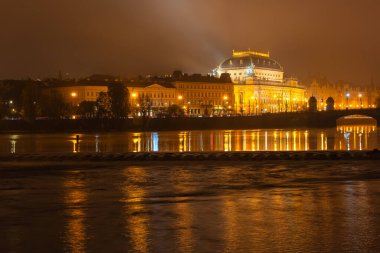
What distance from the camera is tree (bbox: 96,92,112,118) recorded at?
92438mm

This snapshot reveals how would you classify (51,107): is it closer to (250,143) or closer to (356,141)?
(250,143)

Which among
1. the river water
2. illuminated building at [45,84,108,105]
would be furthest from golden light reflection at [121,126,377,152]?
illuminated building at [45,84,108,105]

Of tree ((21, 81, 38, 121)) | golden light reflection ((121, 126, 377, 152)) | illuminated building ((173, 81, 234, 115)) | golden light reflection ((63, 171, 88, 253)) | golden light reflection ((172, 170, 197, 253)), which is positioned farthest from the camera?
illuminated building ((173, 81, 234, 115))

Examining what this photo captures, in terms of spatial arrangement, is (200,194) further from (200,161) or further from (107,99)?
(107,99)

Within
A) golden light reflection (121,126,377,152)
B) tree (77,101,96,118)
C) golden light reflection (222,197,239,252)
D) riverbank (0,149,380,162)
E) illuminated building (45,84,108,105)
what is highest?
illuminated building (45,84,108,105)

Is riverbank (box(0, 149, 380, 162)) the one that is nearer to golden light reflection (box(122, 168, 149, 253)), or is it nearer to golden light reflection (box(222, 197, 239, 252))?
golden light reflection (box(122, 168, 149, 253))

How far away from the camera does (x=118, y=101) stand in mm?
93062

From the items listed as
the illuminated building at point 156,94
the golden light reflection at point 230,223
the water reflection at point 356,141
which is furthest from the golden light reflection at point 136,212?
the illuminated building at point 156,94

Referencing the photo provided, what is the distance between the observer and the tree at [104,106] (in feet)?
303

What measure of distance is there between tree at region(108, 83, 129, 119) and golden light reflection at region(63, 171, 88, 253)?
69363 millimetres

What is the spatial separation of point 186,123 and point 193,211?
8022 cm

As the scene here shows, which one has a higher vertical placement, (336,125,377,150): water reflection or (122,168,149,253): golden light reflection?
(336,125,377,150): water reflection

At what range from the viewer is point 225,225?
533 inches

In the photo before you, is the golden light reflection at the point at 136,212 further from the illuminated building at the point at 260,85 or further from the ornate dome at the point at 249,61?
the ornate dome at the point at 249,61
